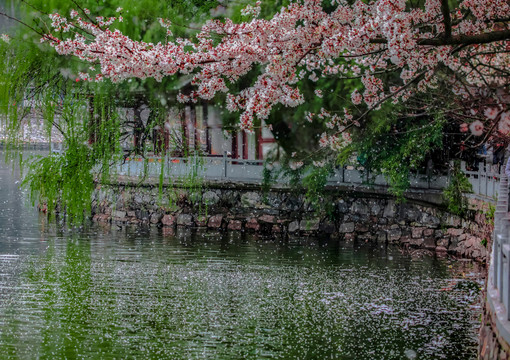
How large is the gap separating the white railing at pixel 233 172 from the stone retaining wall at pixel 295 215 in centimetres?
35

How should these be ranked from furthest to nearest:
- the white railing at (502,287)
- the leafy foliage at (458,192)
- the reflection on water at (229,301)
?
the leafy foliage at (458,192) → the reflection on water at (229,301) → the white railing at (502,287)

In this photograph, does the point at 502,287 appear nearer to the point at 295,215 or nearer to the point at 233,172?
the point at 295,215

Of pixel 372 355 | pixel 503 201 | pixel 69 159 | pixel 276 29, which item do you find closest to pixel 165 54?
pixel 276 29

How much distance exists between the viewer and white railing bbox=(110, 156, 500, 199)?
21719 millimetres

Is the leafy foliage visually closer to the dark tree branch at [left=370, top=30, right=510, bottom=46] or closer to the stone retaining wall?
the stone retaining wall

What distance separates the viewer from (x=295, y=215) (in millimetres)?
24703

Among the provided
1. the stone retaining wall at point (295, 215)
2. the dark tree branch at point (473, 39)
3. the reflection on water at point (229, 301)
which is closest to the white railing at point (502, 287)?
the dark tree branch at point (473, 39)

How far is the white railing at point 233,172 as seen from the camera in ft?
71.3

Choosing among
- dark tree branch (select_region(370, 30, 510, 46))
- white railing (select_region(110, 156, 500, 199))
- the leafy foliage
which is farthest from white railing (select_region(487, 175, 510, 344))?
white railing (select_region(110, 156, 500, 199))

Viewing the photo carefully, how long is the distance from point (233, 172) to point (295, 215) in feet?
7.73

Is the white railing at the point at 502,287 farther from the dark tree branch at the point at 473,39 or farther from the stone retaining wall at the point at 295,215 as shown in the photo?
the stone retaining wall at the point at 295,215

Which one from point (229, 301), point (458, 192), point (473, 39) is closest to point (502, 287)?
point (473, 39)

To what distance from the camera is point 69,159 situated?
69.9ft

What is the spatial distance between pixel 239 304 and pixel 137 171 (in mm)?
13605
